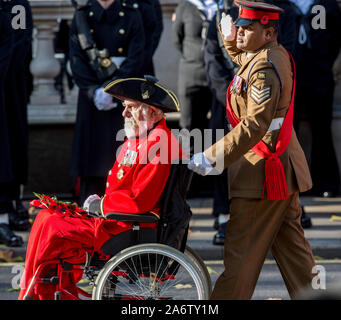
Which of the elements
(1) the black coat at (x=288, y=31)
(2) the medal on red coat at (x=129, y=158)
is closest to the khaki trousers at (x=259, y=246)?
(2) the medal on red coat at (x=129, y=158)

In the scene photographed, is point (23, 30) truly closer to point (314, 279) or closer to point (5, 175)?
point (5, 175)

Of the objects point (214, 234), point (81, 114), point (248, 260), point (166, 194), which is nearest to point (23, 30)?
point (81, 114)

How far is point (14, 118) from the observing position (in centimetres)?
755

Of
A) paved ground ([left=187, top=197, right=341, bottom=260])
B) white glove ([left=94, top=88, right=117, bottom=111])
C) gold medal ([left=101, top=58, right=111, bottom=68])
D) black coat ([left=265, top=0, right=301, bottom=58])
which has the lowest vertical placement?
paved ground ([left=187, top=197, right=341, bottom=260])

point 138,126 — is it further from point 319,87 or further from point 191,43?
point 319,87

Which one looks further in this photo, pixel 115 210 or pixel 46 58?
pixel 46 58

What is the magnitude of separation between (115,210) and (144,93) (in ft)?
2.22

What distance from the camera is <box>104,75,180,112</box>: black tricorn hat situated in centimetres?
488

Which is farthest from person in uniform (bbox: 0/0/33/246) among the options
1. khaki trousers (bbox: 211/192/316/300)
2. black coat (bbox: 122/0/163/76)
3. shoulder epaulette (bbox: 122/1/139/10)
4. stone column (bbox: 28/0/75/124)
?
khaki trousers (bbox: 211/192/316/300)

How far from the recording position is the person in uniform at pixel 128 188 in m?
4.77

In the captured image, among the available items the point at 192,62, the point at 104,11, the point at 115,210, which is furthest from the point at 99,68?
the point at 115,210

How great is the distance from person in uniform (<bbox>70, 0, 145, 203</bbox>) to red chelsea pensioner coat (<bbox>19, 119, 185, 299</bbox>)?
2497mm

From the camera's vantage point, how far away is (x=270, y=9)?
4.58 m

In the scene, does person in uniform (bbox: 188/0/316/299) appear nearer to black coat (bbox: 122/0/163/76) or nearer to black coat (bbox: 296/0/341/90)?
black coat (bbox: 122/0/163/76)
